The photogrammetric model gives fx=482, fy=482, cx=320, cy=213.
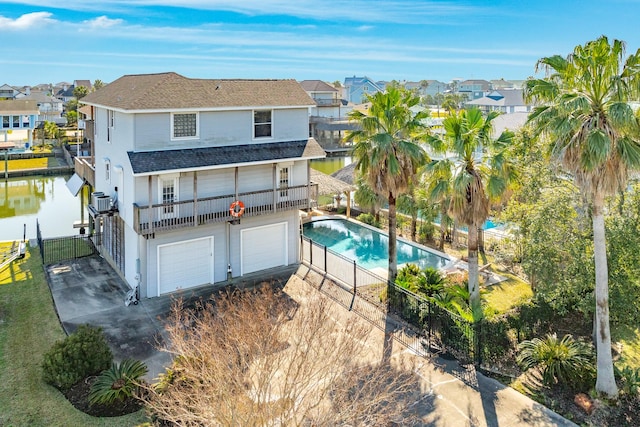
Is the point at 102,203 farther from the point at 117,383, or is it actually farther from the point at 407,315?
the point at 407,315

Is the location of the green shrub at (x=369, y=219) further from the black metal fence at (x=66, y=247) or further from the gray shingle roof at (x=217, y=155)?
the black metal fence at (x=66, y=247)

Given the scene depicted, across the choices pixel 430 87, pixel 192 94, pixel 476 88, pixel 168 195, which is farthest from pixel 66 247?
pixel 430 87

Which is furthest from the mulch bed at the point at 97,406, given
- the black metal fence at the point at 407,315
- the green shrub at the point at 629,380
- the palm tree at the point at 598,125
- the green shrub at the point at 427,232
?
the green shrub at the point at 427,232

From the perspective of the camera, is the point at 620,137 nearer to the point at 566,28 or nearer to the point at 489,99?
the point at 566,28

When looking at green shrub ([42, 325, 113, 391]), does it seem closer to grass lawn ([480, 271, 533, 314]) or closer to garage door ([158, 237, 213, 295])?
garage door ([158, 237, 213, 295])

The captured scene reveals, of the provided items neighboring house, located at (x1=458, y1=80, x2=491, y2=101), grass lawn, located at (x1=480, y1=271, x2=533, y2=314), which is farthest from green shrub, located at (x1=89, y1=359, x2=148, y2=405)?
neighboring house, located at (x1=458, y1=80, x2=491, y2=101)

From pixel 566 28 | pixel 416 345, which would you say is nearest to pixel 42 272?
pixel 416 345
